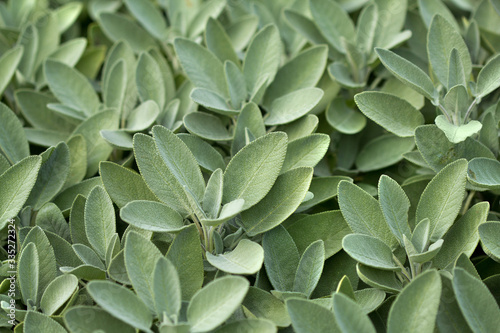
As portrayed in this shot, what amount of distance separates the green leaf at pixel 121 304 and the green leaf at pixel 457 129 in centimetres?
55

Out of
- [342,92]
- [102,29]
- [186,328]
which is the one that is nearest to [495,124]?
[342,92]

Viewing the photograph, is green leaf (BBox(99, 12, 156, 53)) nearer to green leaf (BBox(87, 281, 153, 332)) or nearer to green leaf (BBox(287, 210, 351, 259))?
green leaf (BBox(287, 210, 351, 259))

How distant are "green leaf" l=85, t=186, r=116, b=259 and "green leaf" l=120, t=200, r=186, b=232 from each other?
9 cm

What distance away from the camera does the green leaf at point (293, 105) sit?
997 mm

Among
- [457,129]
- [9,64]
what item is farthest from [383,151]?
[9,64]

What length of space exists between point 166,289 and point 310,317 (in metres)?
0.20

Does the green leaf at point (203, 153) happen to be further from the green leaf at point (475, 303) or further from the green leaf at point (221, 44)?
the green leaf at point (475, 303)

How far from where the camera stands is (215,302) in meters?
0.69

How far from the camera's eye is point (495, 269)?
888 millimetres

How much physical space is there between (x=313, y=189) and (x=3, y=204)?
53 cm

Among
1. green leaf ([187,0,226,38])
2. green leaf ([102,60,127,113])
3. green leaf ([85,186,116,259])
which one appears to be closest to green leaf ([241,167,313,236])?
green leaf ([85,186,116,259])

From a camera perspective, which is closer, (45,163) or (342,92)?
(45,163)

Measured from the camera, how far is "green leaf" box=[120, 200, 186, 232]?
777 mm

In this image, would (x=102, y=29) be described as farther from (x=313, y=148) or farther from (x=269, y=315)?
(x=269, y=315)
